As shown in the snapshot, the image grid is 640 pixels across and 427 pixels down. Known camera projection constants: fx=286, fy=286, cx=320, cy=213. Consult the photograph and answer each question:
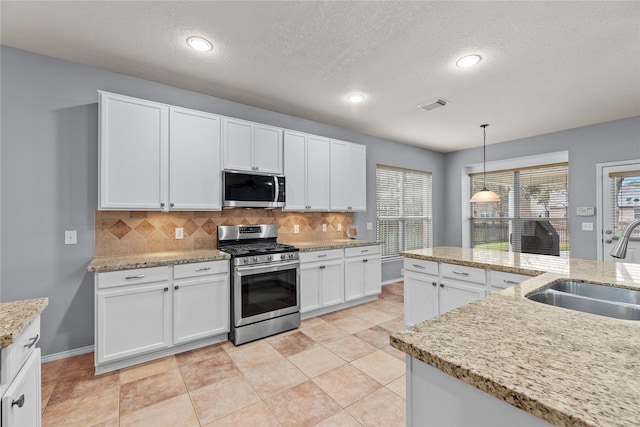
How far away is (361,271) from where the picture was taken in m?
3.91

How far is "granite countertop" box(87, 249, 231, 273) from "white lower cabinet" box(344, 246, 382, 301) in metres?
1.64

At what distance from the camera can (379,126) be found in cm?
435

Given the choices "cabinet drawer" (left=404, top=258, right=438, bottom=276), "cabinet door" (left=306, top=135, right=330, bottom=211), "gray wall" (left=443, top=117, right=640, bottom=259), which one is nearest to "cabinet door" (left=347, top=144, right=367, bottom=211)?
"cabinet door" (left=306, top=135, right=330, bottom=211)

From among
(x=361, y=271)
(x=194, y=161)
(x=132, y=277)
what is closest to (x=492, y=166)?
(x=361, y=271)

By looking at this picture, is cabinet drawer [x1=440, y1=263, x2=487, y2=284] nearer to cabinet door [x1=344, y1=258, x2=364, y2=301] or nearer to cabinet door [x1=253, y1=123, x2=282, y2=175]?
cabinet door [x1=344, y1=258, x2=364, y2=301]

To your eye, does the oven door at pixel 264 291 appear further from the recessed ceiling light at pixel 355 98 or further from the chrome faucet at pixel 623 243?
the chrome faucet at pixel 623 243

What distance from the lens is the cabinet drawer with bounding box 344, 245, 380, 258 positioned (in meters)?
3.77

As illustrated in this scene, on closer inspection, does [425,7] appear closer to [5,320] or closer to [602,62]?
[602,62]

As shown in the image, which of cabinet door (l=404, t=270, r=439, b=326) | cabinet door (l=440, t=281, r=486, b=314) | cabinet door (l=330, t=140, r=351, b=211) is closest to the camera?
cabinet door (l=440, t=281, r=486, b=314)

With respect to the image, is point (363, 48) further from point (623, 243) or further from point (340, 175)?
point (623, 243)

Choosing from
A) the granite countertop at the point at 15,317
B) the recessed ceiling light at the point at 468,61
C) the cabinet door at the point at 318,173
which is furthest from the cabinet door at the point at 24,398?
the recessed ceiling light at the point at 468,61

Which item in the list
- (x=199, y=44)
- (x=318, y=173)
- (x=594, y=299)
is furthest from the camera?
(x=318, y=173)

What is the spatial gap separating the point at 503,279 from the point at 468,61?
1855mm

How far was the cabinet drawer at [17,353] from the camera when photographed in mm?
1018
